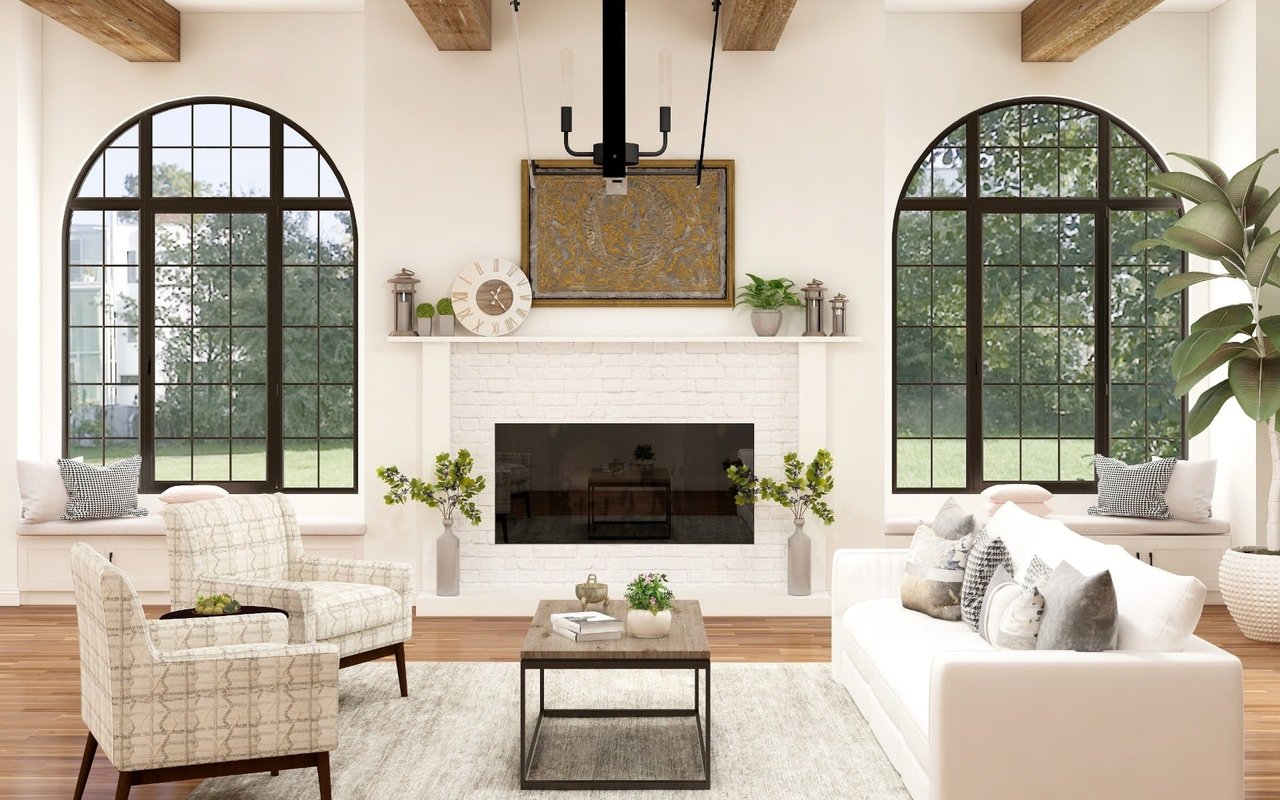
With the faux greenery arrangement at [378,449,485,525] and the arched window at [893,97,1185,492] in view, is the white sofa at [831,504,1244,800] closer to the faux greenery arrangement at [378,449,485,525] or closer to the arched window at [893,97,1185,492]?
the faux greenery arrangement at [378,449,485,525]

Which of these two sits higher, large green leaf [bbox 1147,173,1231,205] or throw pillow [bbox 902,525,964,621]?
large green leaf [bbox 1147,173,1231,205]

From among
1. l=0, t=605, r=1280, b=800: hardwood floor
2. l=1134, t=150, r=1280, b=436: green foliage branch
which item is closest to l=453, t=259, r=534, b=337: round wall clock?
l=0, t=605, r=1280, b=800: hardwood floor

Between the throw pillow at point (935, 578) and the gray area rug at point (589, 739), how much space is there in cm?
54

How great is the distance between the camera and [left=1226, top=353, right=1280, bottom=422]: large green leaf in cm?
536

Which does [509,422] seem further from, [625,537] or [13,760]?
[13,760]

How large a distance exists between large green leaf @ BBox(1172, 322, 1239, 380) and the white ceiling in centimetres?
231

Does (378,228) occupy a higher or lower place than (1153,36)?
lower

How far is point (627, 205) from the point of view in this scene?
20.8 feet

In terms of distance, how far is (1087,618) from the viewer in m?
3.07

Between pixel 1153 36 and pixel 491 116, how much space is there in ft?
14.1

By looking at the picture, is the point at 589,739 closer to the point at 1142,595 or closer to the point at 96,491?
the point at 1142,595

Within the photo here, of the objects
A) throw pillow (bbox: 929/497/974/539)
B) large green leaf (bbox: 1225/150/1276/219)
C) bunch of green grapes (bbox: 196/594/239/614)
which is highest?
large green leaf (bbox: 1225/150/1276/219)

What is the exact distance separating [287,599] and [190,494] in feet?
8.83

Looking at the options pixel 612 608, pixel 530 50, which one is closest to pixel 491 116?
pixel 530 50
